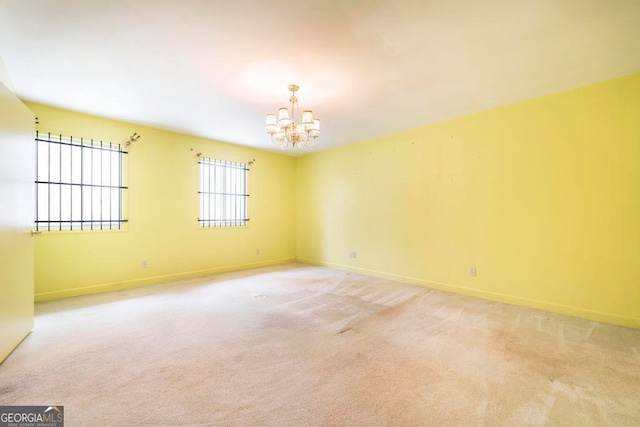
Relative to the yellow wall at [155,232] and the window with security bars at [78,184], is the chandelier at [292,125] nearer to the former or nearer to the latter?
the yellow wall at [155,232]

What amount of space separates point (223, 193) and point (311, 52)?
12.1 feet

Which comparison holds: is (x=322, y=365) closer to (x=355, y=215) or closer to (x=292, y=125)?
(x=292, y=125)

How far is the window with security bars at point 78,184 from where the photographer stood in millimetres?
3510

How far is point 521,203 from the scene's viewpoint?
11.0 feet

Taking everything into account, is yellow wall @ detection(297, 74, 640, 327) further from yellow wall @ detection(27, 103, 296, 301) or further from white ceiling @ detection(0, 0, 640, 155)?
yellow wall @ detection(27, 103, 296, 301)

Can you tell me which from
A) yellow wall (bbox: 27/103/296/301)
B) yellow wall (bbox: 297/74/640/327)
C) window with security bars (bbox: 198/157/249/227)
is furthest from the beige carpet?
window with security bars (bbox: 198/157/249/227)

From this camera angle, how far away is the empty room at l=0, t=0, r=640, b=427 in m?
1.78

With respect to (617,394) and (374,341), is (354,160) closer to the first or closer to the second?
(374,341)

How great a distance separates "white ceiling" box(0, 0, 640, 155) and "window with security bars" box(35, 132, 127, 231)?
57 cm

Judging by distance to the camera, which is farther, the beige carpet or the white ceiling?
the white ceiling

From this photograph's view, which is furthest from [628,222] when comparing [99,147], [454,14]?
[99,147]

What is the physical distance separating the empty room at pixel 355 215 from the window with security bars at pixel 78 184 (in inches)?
1.0

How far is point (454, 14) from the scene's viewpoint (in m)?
1.88

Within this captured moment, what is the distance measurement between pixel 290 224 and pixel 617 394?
5.49 metres
